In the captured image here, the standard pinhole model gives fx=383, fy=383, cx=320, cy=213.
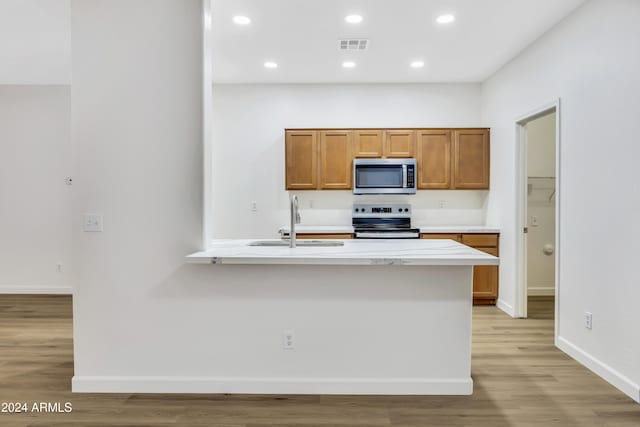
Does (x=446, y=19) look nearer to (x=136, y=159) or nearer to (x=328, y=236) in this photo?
(x=328, y=236)

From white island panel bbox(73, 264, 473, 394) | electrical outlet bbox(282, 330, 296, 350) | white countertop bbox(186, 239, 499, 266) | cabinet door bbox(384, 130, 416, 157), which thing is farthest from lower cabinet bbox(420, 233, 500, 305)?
electrical outlet bbox(282, 330, 296, 350)

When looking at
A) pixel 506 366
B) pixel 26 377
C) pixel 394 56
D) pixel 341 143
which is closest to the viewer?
pixel 26 377

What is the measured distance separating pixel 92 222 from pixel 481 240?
3907 millimetres

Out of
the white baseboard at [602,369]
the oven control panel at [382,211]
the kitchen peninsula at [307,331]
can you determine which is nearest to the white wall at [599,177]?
the white baseboard at [602,369]

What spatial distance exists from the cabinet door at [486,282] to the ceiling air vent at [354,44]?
8.58 ft

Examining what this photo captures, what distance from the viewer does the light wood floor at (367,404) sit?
7.06 feet

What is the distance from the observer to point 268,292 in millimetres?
2432

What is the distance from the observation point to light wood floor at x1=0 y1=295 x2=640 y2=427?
84.7 inches

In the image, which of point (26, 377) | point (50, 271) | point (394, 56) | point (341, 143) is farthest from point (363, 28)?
point (50, 271)

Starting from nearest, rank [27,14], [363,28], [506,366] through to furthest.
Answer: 1. [506,366]
2. [27,14]
3. [363,28]

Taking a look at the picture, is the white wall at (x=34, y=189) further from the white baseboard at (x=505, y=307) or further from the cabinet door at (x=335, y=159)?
the white baseboard at (x=505, y=307)

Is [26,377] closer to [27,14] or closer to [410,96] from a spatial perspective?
[27,14]

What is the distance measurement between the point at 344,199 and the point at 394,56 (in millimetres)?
1880

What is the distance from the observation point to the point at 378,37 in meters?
3.62
